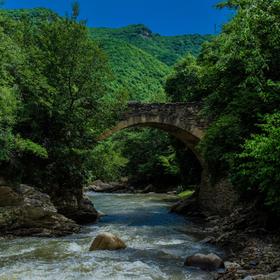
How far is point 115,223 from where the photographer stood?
53.3ft

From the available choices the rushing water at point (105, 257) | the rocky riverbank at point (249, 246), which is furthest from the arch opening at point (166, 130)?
the rocky riverbank at point (249, 246)

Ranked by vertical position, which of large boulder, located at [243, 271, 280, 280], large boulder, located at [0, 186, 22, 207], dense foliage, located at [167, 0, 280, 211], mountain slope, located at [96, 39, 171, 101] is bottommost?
large boulder, located at [243, 271, 280, 280]

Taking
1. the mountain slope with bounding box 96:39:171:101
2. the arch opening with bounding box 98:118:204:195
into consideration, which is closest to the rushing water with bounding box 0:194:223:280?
the arch opening with bounding box 98:118:204:195

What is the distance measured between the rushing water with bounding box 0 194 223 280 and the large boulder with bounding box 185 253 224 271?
0.24m

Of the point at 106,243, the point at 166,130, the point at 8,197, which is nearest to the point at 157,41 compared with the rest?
the point at 166,130

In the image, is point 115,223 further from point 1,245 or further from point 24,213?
point 1,245

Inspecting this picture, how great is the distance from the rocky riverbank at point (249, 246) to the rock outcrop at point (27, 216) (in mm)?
4513

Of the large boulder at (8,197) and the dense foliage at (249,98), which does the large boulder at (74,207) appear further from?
the dense foliage at (249,98)

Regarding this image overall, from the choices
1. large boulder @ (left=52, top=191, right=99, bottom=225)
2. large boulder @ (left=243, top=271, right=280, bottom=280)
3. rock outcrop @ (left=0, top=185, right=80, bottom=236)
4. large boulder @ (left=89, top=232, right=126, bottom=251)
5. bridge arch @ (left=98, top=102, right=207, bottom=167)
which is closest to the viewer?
large boulder @ (left=243, top=271, right=280, bottom=280)

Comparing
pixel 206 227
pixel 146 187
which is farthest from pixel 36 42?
pixel 146 187

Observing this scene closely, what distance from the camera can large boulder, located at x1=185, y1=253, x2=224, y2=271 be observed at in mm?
8406

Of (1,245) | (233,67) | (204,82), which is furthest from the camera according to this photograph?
(204,82)

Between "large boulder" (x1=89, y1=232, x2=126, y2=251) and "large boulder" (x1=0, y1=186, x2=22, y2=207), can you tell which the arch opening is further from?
"large boulder" (x1=89, y1=232, x2=126, y2=251)

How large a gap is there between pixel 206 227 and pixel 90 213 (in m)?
4.56
